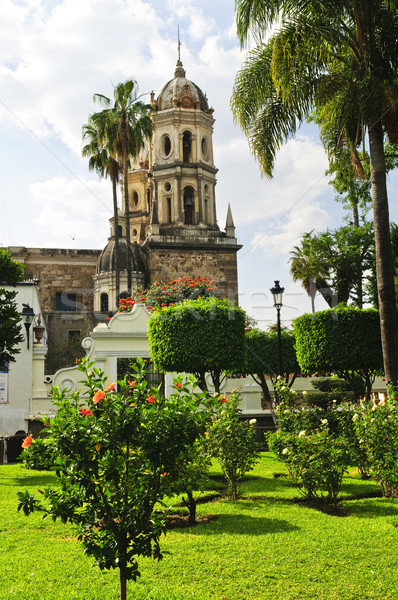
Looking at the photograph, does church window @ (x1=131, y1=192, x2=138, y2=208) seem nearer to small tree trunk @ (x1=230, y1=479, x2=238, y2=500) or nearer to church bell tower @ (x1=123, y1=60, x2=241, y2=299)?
church bell tower @ (x1=123, y1=60, x2=241, y2=299)

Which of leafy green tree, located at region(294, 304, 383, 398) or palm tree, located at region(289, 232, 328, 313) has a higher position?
palm tree, located at region(289, 232, 328, 313)

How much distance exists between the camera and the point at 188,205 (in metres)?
36.9

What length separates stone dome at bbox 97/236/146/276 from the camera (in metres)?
34.9

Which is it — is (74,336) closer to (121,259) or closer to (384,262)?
(121,259)

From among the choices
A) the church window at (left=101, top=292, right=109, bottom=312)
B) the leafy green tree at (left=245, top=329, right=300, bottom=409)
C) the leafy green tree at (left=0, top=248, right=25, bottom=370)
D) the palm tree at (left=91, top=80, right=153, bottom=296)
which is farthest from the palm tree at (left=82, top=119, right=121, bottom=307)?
the leafy green tree at (left=0, top=248, right=25, bottom=370)

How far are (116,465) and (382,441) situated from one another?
5290 millimetres

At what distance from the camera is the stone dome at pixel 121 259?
34906 millimetres

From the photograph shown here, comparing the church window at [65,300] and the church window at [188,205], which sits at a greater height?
the church window at [188,205]

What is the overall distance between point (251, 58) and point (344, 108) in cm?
246

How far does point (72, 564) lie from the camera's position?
585cm

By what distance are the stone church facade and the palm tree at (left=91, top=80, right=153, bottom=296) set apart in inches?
247

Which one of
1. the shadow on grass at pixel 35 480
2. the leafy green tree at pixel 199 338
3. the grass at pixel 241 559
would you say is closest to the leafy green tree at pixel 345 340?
the leafy green tree at pixel 199 338

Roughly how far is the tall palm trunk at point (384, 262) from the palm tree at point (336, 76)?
2cm

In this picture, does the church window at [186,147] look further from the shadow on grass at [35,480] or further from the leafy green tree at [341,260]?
the shadow on grass at [35,480]
